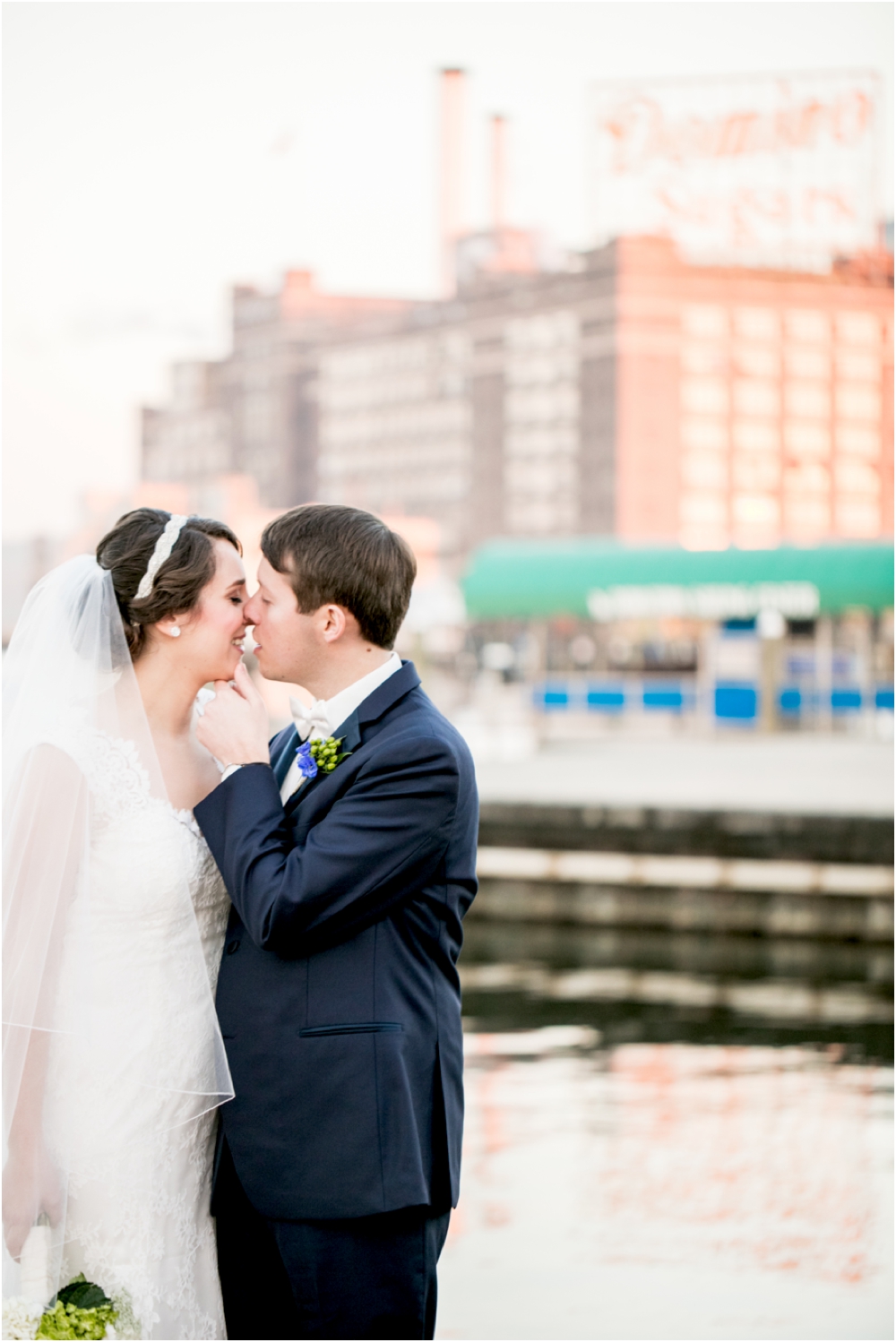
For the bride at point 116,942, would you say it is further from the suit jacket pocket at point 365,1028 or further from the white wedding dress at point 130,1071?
the suit jacket pocket at point 365,1028

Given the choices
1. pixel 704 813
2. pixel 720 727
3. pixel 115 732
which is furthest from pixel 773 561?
pixel 115 732

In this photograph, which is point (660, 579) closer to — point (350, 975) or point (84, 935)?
point (84, 935)

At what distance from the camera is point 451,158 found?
10331 cm

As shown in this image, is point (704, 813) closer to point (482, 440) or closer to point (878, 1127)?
point (878, 1127)

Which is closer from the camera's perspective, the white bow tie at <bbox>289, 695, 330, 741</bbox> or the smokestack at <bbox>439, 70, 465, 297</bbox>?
→ the white bow tie at <bbox>289, 695, 330, 741</bbox>

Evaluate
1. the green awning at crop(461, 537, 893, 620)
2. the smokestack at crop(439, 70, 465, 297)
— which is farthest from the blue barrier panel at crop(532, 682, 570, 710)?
the smokestack at crop(439, 70, 465, 297)

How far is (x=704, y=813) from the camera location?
12508mm

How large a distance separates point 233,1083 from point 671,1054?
6.44m

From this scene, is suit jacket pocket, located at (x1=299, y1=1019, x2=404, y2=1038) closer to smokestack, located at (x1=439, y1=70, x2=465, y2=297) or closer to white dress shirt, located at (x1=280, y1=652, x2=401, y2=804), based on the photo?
white dress shirt, located at (x1=280, y1=652, x2=401, y2=804)

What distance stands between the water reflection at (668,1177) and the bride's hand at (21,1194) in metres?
2.35

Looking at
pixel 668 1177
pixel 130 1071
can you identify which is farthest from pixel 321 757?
pixel 668 1177

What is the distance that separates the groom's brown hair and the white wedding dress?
504mm

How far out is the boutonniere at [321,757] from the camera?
8.49ft

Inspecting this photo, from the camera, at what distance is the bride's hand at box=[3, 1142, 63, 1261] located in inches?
104
